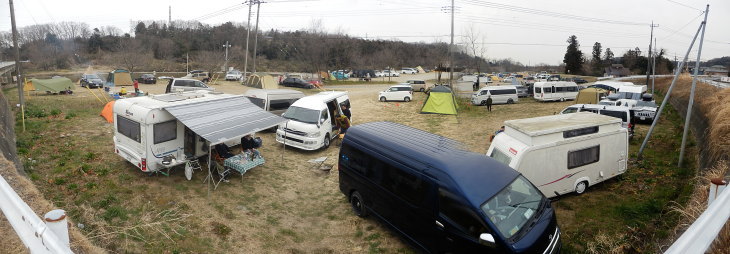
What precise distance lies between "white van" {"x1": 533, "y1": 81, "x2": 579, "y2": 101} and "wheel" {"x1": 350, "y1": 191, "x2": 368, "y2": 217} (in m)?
24.9

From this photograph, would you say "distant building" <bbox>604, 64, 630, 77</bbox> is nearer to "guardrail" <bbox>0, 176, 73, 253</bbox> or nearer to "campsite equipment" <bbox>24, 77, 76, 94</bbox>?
"campsite equipment" <bbox>24, 77, 76, 94</bbox>

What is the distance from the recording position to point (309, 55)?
159 feet

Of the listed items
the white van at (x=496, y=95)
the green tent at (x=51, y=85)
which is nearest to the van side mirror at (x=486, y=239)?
the white van at (x=496, y=95)

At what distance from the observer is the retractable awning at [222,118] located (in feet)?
27.1

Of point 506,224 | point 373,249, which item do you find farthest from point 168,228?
point 506,224

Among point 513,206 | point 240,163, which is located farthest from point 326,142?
point 513,206

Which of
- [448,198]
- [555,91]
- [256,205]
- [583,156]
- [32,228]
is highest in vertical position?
[555,91]

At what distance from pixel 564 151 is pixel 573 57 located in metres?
74.1

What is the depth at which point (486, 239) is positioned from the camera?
5141 mm

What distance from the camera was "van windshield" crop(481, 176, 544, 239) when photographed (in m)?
5.42

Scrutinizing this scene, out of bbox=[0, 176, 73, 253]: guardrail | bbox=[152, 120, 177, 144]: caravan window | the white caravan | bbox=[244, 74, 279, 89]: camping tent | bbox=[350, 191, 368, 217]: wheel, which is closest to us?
bbox=[0, 176, 73, 253]: guardrail

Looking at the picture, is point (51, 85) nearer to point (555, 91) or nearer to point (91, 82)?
point (91, 82)

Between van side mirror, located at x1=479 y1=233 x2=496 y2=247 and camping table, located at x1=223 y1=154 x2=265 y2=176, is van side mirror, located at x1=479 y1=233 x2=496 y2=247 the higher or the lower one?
the lower one

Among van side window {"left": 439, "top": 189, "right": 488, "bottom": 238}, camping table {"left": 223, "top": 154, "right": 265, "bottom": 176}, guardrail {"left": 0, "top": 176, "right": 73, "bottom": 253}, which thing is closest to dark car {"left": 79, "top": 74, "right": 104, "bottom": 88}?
camping table {"left": 223, "top": 154, "right": 265, "bottom": 176}
